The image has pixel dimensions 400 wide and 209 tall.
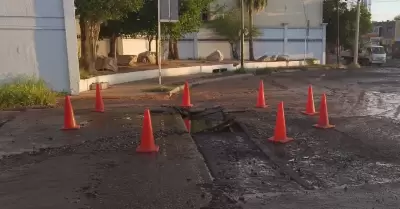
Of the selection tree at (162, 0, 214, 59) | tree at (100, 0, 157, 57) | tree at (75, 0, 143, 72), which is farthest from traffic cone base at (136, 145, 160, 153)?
tree at (162, 0, 214, 59)

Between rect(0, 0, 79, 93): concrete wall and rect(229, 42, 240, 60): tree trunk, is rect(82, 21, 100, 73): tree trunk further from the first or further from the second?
rect(229, 42, 240, 60): tree trunk

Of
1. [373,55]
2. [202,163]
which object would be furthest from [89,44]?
[373,55]

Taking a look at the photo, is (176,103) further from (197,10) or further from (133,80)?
(197,10)

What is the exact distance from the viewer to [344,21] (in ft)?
167

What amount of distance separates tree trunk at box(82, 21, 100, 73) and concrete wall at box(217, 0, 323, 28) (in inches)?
1176

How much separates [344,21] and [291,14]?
23.9 feet

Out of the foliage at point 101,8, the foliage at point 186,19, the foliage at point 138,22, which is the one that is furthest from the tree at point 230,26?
the foliage at point 101,8

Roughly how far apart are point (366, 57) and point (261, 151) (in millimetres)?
41192

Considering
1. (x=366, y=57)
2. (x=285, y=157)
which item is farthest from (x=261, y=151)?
(x=366, y=57)

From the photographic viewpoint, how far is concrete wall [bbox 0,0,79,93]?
1357 centimetres

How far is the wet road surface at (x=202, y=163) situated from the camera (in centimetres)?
487

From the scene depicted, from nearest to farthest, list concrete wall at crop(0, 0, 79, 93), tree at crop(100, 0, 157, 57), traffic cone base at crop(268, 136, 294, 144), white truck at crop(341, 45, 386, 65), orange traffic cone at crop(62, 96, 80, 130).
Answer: traffic cone base at crop(268, 136, 294, 144)
orange traffic cone at crop(62, 96, 80, 130)
concrete wall at crop(0, 0, 79, 93)
tree at crop(100, 0, 157, 57)
white truck at crop(341, 45, 386, 65)

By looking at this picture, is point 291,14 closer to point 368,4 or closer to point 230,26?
point 230,26

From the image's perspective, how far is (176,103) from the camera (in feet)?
42.1
